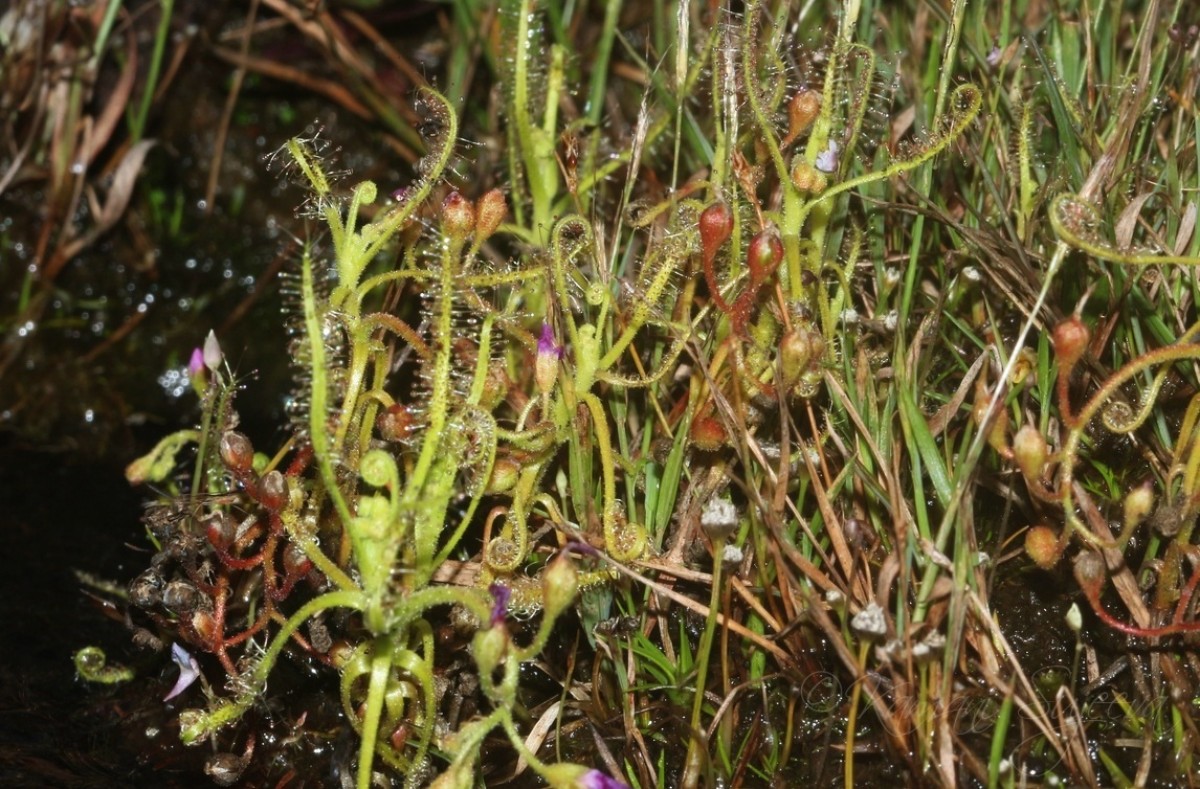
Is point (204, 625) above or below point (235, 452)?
below

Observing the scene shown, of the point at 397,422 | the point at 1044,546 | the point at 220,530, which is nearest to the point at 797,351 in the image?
the point at 1044,546

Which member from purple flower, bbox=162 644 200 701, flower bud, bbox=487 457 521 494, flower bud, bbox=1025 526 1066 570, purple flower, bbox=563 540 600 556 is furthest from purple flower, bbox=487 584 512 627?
flower bud, bbox=1025 526 1066 570

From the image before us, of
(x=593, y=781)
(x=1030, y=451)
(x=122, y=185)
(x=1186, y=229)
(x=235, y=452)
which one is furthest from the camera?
(x=122, y=185)

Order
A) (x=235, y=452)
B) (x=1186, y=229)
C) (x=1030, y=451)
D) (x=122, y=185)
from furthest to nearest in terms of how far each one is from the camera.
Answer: (x=122, y=185), (x=1186, y=229), (x=235, y=452), (x=1030, y=451)

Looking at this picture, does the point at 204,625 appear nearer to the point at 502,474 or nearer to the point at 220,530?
the point at 220,530

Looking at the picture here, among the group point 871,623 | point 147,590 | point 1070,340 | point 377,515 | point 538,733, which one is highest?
point 1070,340

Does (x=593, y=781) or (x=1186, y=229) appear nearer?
(x=593, y=781)

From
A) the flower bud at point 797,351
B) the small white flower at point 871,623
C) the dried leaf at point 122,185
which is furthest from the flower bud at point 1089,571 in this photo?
the dried leaf at point 122,185
